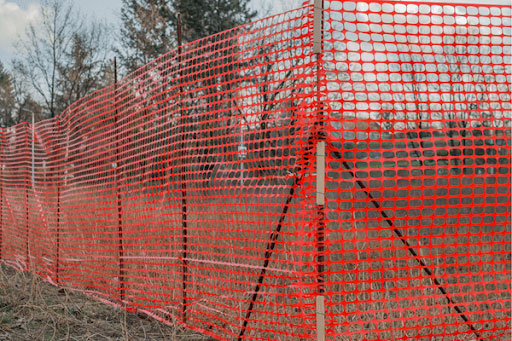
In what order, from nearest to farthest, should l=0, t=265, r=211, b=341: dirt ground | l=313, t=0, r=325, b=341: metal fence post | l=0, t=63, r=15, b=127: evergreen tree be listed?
l=313, t=0, r=325, b=341: metal fence post
l=0, t=265, r=211, b=341: dirt ground
l=0, t=63, r=15, b=127: evergreen tree

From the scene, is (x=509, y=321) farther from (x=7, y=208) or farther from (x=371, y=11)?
(x=7, y=208)

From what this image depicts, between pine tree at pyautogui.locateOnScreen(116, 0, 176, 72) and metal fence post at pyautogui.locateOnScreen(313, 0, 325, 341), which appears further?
pine tree at pyautogui.locateOnScreen(116, 0, 176, 72)

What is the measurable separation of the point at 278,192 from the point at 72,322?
2.71 m

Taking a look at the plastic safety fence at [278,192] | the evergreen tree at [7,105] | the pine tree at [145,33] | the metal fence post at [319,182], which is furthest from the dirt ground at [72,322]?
the evergreen tree at [7,105]

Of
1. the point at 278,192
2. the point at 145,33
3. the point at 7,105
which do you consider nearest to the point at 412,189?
the point at 278,192

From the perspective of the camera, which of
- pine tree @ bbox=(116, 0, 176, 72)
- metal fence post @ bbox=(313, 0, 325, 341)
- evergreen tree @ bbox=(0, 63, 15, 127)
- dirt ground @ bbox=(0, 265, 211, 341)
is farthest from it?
evergreen tree @ bbox=(0, 63, 15, 127)

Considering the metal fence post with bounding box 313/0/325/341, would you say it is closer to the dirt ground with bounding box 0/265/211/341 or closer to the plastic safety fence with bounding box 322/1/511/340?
the plastic safety fence with bounding box 322/1/511/340

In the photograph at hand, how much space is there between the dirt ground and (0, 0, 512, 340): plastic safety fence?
0.59 feet

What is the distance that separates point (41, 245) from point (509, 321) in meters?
6.90

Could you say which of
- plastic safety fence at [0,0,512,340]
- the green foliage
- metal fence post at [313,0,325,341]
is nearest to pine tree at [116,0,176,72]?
the green foliage

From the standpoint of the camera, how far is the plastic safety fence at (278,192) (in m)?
3.13

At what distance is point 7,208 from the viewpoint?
830 centimetres

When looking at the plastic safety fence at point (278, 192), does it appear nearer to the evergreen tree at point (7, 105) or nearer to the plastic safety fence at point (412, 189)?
the plastic safety fence at point (412, 189)

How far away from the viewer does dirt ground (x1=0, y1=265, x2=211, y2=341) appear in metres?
4.02
